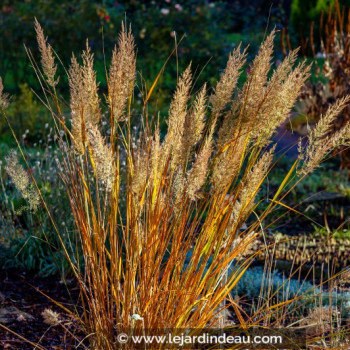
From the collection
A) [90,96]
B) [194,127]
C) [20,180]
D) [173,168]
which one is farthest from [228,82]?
[20,180]

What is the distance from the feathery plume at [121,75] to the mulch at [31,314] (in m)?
0.91

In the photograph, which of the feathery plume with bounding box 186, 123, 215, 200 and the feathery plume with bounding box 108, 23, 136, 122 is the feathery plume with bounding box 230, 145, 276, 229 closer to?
the feathery plume with bounding box 186, 123, 215, 200

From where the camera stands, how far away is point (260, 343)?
97.1 inches

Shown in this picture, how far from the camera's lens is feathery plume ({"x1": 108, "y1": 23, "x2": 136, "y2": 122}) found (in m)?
1.99

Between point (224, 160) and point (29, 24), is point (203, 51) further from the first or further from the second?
point (224, 160)

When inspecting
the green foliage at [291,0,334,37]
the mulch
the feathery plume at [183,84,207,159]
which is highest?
the feathery plume at [183,84,207,159]

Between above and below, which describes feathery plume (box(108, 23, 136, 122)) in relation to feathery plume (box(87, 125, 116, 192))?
above

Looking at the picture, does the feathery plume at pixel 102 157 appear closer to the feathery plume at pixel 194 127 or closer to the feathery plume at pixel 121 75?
the feathery plume at pixel 121 75

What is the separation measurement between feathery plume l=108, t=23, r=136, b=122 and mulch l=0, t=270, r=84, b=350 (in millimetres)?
912

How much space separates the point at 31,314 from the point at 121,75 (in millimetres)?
1798

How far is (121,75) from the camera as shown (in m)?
2.02

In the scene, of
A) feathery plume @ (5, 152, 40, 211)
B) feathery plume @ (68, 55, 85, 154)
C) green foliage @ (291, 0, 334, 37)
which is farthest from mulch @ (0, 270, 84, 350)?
green foliage @ (291, 0, 334, 37)

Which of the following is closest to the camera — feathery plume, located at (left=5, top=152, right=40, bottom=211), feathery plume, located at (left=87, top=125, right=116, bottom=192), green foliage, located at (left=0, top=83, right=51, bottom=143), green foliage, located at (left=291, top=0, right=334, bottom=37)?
feathery plume, located at (left=87, top=125, right=116, bottom=192)

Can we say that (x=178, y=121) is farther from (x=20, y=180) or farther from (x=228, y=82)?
(x=20, y=180)
